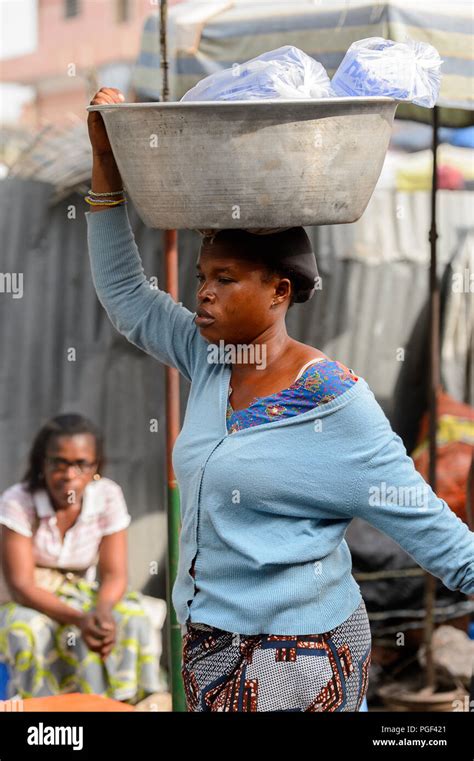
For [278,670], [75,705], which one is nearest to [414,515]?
[278,670]

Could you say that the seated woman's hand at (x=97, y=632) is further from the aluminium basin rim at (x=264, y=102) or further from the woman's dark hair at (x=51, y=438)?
the aluminium basin rim at (x=264, y=102)

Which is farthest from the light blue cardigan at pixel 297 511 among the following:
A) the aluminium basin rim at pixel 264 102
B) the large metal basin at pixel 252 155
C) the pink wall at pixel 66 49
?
the pink wall at pixel 66 49

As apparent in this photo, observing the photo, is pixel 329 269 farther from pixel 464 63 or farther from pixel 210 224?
pixel 210 224

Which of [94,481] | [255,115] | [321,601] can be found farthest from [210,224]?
[94,481]

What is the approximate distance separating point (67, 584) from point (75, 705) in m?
1.36

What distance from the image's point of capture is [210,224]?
2203 millimetres

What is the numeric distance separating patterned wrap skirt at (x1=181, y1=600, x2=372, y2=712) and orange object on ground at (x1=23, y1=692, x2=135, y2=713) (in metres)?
0.89

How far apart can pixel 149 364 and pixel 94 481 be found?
0.58m

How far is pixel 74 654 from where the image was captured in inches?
179

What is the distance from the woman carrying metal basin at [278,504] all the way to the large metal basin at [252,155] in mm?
141

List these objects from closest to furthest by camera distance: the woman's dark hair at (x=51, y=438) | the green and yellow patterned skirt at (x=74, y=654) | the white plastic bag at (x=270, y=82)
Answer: the white plastic bag at (x=270, y=82) < the green and yellow patterned skirt at (x=74, y=654) < the woman's dark hair at (x=51, y=438)

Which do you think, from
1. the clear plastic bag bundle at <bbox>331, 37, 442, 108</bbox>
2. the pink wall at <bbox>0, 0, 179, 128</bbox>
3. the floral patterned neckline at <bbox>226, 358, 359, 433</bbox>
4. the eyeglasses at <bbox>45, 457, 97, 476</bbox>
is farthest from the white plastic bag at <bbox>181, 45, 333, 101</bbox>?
the pink wall at <bbox>0, 0, 179, 128</bbox>

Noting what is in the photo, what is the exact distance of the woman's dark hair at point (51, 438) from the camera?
15.0 feet

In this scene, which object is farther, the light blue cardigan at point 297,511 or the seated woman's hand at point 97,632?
the seated woman's hand at point 97,632
